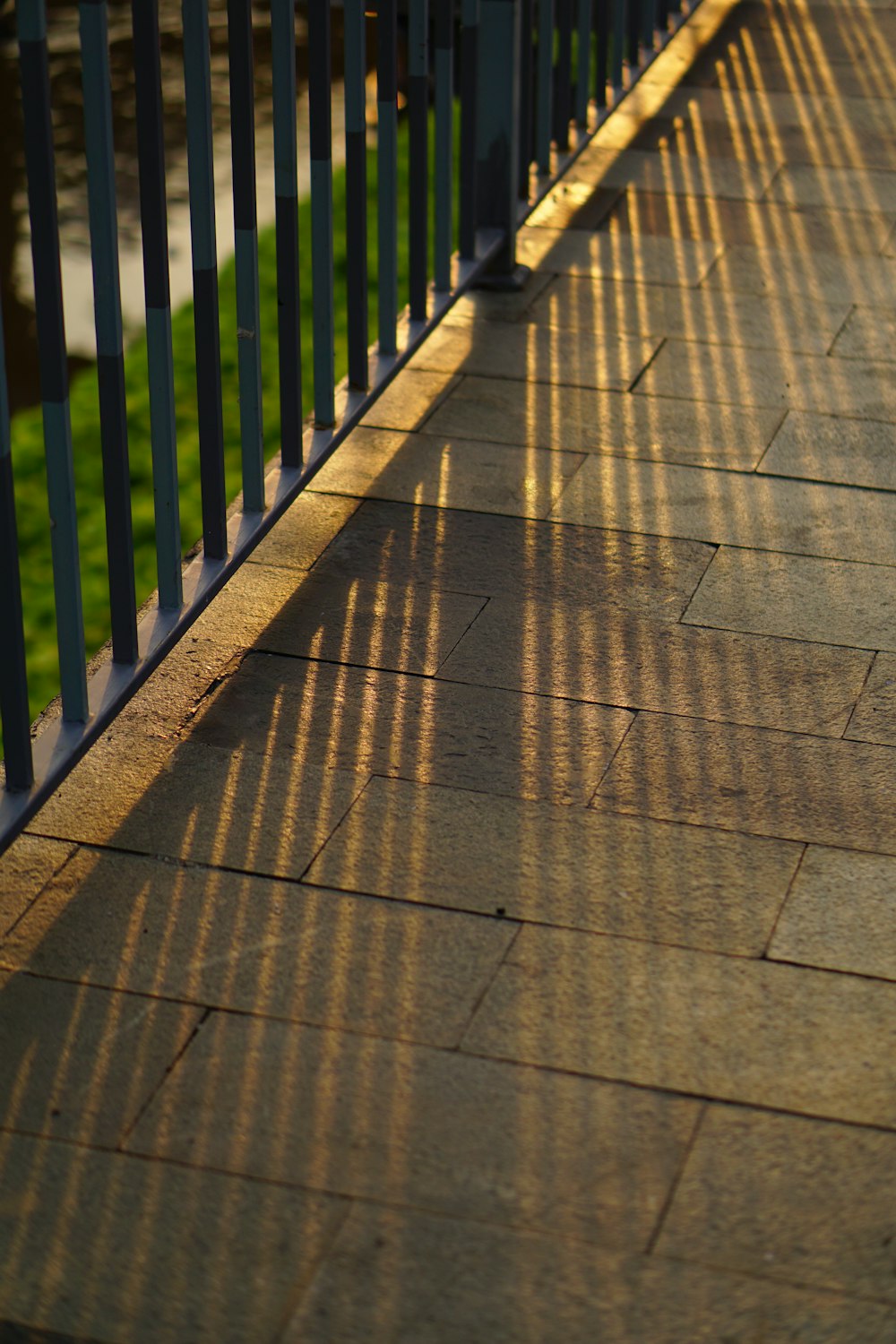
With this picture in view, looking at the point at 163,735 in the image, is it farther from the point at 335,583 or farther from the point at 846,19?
the point at 846,19

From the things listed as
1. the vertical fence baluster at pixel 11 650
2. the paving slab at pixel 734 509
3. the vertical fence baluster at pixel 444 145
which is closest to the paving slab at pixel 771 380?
the paving slab at pixel 734 509

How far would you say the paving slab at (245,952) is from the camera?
3.08 meters

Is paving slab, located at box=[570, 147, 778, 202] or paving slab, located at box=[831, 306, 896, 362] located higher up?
paving slab, located at box=[570, 147, 778, 202]

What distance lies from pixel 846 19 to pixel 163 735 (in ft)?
21.5

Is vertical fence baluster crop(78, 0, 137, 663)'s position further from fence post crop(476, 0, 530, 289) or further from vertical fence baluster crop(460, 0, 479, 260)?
fence post crop(476, 0, 530, 289)

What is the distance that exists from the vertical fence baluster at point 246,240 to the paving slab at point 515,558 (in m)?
0.41

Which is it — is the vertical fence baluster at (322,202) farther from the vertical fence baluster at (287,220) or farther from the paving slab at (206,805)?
the paving slab at (206,805)

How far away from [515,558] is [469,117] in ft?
5.66

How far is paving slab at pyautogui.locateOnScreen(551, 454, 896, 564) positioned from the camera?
4582 mm

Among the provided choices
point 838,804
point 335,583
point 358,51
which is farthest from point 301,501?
point 838,804

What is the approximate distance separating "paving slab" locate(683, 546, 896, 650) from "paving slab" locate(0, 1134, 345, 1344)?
6.37 feet

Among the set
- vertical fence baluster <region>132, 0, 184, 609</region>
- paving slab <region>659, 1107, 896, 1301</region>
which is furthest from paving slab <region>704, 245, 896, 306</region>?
paving slab <region>659, 1107, 896, 1301</region>

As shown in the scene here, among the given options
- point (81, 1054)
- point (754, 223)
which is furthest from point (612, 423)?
point (81, 1054)

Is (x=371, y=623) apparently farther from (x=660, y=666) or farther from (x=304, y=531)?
(x=660, y=666)
